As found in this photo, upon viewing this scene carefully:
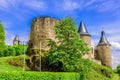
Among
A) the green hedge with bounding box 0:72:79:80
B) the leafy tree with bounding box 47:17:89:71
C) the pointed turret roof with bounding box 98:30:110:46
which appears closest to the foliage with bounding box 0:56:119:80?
the green hedge with bounding box 0:72:79:80

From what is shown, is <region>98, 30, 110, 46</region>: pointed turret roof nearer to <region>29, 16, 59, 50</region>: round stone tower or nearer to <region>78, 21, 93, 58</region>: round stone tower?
<region>78, 21, 93, 58</region>: round stone tower

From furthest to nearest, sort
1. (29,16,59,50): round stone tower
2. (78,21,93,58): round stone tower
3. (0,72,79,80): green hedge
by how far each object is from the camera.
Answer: (78,21,93,58): round stone tower
(29,16,59,50): round stone tower
(0,72,79,80): green hedge

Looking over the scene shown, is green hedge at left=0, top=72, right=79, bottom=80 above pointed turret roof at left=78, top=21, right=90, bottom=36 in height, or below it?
below

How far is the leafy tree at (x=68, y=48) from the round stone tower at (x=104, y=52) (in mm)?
32710

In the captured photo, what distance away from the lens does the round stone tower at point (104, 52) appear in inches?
2749

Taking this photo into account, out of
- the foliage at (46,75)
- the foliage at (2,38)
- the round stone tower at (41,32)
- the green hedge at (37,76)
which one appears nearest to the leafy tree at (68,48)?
the foliage at (46,75)

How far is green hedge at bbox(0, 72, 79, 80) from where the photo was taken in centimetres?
2172

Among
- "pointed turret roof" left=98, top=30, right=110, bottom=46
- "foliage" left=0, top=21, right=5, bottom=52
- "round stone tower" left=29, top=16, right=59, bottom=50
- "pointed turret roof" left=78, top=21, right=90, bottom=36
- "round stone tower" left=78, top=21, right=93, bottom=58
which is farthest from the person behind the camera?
"pointed turret roof" left=98, top=30, right=110, bottom=46

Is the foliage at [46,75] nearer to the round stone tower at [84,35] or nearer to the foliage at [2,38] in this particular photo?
the foliage at [2,38]

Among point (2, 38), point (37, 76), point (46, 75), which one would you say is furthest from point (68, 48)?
point (2, 38)

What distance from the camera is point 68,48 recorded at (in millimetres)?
37906

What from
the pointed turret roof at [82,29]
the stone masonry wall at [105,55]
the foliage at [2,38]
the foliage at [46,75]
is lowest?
the foliage at [46,75]

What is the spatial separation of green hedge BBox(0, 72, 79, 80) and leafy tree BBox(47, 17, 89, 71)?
8.89ft

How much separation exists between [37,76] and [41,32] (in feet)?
79.9
